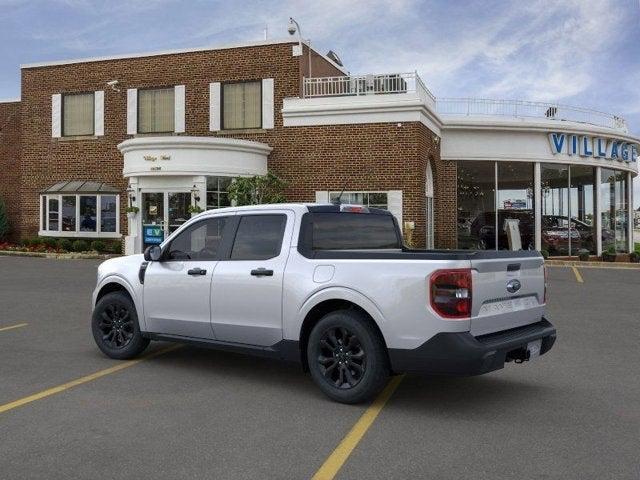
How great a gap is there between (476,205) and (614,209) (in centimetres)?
740

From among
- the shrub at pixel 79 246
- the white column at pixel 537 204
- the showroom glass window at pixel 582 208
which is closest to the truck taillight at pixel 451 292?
the white column at pixel 537 204

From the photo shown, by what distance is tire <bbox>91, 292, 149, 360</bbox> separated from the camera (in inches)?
285

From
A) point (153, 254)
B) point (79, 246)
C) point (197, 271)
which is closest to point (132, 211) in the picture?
point (79, 246)

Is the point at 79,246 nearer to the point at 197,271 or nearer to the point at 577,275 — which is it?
the point at 577,275

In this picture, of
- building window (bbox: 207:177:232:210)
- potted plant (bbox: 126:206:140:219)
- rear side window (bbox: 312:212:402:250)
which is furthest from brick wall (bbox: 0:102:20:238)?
rear side window (bbox: 312:212:402:250)

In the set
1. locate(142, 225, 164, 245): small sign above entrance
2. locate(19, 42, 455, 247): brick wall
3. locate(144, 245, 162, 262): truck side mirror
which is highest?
locate(19, 42, 455, 247): brick wall

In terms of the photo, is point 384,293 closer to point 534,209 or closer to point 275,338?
point 275,338

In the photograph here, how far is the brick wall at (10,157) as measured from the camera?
2823cm

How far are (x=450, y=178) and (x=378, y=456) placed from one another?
21.2m

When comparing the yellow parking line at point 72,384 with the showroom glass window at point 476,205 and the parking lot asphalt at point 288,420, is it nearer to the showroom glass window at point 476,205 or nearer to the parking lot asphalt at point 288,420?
the parking lot asphalt at point 288,420

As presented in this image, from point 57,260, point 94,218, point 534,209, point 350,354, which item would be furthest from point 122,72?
point 350,354

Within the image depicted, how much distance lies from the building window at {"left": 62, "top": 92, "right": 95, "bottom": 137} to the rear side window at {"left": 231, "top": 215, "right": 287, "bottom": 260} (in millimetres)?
21549

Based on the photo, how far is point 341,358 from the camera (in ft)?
18.2

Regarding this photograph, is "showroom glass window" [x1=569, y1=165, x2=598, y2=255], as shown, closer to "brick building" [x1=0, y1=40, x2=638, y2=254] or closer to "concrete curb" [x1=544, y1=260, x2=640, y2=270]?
"brick building" [x1=0, y1=40, x2=638, y2=254]
